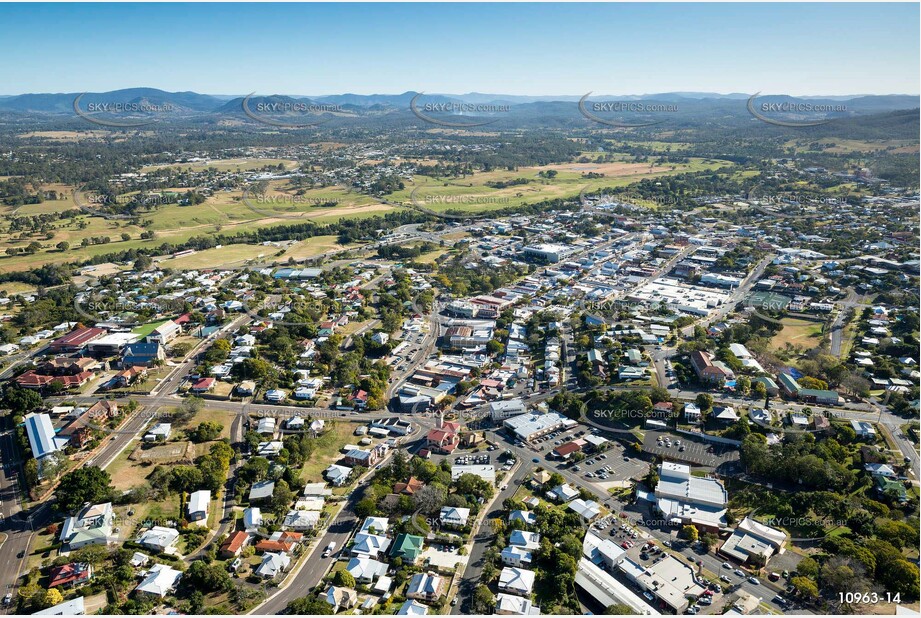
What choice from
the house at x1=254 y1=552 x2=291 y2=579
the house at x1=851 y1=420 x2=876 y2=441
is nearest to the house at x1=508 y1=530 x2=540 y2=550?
the house at x1=254 y1=552 x2=291 y2=579

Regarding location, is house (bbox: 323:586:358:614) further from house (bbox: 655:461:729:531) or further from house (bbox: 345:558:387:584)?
house (bbox: 655:461:729:531)

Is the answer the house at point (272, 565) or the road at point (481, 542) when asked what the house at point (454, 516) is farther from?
the house at point (272, 565)

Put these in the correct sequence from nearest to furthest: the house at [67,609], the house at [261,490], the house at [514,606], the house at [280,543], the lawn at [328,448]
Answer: the house at [67,609], the house at [514,606], the house at [280,543], the house at [261,490], the lawn at [328,448]

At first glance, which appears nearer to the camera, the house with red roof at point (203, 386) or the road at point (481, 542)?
the road at point (481, 542)

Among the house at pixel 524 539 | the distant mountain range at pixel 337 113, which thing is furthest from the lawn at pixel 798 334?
the distant mountain range at pixel 337 113

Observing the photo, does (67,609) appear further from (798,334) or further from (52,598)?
(798,334)

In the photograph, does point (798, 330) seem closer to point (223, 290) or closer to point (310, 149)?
point (223, 290)

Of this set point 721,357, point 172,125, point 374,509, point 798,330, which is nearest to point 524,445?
point 374,509
